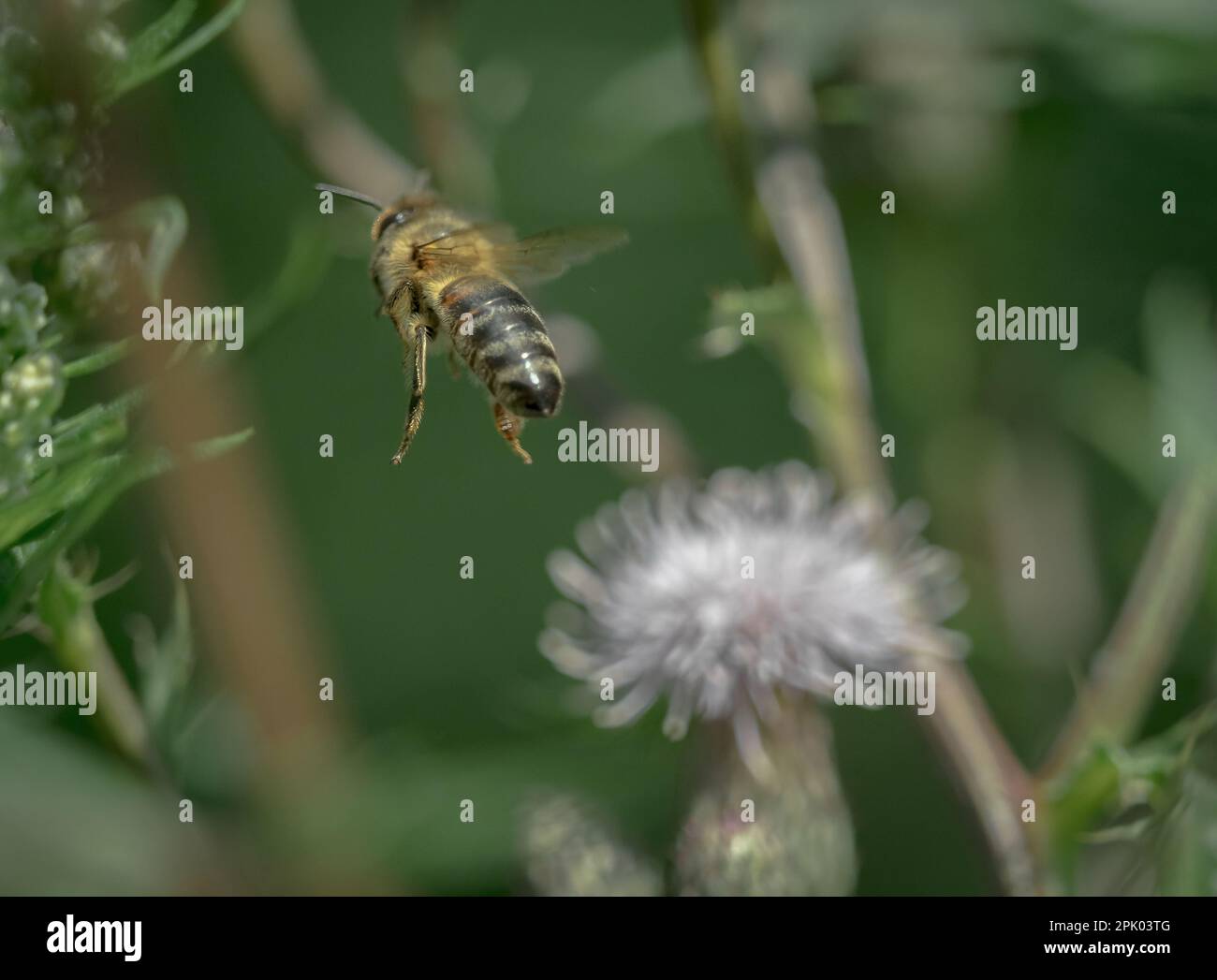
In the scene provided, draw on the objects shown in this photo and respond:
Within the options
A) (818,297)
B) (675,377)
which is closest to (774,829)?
(818,297)

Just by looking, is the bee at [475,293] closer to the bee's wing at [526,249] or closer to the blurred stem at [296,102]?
the bee's wing at [526,249]

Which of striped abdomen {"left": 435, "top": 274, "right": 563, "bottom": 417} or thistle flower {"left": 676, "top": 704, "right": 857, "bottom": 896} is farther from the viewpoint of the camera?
thistle flower {"left": 676, "top": 704, "right": 857, "bottom": 896}

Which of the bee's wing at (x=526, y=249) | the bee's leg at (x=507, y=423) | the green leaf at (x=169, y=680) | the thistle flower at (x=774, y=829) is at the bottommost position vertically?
the thistle flower at (x=774, y=829)

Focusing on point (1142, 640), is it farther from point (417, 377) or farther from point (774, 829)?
point (417, 377)

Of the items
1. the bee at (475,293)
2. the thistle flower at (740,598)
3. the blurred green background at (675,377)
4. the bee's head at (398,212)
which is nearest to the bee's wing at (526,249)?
the bee at (475,293)

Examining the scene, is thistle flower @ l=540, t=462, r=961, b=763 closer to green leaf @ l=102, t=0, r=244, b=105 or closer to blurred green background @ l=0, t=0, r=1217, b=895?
blurred green background @ l=0, t=0, r=1217, b=895

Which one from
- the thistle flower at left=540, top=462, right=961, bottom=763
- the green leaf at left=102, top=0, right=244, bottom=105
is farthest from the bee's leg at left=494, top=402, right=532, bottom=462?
the green leaf at left=102, top=0, right=244, bottom=105
